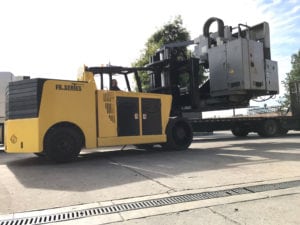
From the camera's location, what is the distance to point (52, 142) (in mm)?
10242

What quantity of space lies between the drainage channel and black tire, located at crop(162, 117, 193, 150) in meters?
6.53

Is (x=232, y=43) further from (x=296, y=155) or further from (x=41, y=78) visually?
(x=41, y=78)

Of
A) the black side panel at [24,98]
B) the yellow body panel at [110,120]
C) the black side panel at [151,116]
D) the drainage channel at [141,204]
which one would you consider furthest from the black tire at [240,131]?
the drainage channel at [141,204]

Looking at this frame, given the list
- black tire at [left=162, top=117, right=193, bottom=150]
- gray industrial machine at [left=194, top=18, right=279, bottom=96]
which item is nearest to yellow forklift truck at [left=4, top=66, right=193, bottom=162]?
black tire at [left=162, top=117, right=193, bottom=150]

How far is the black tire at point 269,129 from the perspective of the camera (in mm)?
21511

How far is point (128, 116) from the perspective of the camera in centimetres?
1200

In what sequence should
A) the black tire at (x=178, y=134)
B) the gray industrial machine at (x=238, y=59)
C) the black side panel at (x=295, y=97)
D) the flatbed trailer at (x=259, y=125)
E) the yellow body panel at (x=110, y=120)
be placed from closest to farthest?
1. the yellow body panel at (x=110, y=120)
2. the black tire at (x=178, y=134)
3. the gray industrial machine at (x=238, y=59)
4. the flatbed trailer at (x=259, y=125)
5. the black side panel at (x=295, y=97)

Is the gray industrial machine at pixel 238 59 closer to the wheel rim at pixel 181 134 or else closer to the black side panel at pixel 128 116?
the wheel rim at pixel 181 134

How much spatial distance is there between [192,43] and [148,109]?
4.99 metres

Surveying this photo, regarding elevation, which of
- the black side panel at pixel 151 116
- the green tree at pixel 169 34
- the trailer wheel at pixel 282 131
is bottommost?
the trailer wheel at pixel 282 131

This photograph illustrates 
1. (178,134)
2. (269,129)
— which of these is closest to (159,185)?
(178,134)

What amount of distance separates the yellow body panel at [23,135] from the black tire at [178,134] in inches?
185

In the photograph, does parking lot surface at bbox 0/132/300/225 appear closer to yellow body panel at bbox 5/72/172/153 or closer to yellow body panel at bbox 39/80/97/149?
yellow body panel at bbox 5/72/172/153

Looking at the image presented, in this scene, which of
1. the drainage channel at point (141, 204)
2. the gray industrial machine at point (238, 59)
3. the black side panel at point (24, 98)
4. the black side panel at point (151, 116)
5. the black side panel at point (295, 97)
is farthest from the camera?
the black side panel at point (295, 97)
